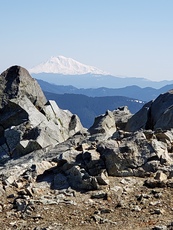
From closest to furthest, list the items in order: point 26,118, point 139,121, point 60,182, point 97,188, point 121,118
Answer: point 97,188 < point 60,182 < point 139,121 < point 26,118 < point 121,118

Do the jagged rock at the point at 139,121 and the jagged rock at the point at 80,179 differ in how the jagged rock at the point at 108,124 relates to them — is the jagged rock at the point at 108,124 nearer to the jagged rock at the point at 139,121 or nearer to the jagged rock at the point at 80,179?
the jagged rock at the point at 139,121

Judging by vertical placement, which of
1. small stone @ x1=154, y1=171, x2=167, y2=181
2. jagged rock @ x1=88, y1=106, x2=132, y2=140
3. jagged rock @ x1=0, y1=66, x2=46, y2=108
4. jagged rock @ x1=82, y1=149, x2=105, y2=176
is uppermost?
jagged rock @ x1=0, y1=66, x2=46, y2=108

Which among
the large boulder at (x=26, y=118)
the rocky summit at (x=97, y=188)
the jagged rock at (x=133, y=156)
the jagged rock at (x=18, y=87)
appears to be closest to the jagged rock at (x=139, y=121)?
the large boulder at (x=26, y=118)

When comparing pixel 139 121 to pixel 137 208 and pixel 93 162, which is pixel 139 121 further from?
pixel 137 208

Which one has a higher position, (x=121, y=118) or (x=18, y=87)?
(x=18, y=87)

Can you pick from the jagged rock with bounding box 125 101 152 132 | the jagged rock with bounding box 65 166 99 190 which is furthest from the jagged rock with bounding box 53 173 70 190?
the jagged rock with bounding box 125 101 152 132

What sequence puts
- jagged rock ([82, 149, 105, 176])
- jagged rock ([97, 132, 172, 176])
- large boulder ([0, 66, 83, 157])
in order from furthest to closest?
large boulder ([0, 66, 83, 157]) < jagged rock ([97, 132, 172, 176]) < jagged rock ([82, 149, 105, 176])

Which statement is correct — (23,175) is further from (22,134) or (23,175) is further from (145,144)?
(22,134)

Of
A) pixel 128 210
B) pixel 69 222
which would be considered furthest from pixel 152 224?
pixel 69 222

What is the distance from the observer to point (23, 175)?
2139 cm

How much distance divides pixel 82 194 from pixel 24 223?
3.65 metres

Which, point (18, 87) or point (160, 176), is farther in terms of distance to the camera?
point (18, 87)

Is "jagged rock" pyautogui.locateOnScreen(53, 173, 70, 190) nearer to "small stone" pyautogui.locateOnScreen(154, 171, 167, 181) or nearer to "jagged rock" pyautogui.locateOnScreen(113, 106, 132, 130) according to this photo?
"small stone" pyautogui.locateOnScreen(154, 171, 167, 181)

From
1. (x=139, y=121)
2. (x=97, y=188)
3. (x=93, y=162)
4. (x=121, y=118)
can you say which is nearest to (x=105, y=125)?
(x=139, y=121)
